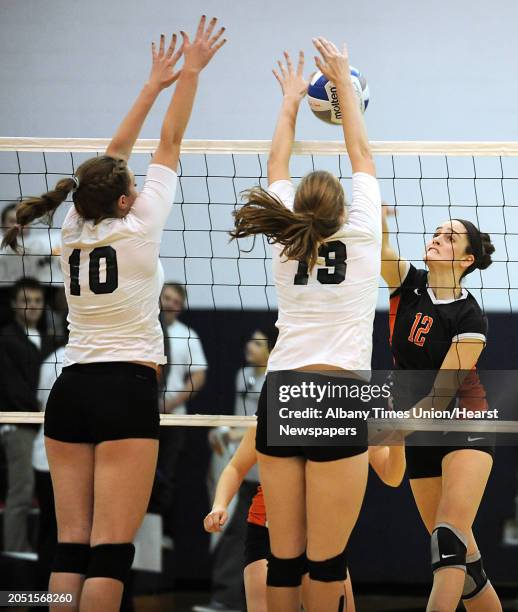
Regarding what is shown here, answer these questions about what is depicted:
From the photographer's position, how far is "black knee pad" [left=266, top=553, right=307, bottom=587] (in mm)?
3166

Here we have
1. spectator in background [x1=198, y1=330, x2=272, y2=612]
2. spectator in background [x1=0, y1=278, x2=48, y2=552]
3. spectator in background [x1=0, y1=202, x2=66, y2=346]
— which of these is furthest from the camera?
spectator in background [x1=198, y1=330, x2=272, y2=612]

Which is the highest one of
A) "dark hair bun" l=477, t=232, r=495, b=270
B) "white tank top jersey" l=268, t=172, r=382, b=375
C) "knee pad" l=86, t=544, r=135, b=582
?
"dark hair bun" l=477, t=232, r=495, b=270

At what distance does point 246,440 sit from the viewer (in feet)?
12.5

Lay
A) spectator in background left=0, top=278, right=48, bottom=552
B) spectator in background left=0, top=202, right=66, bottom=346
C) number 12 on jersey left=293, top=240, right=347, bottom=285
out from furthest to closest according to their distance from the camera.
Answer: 1. spectator in background left=0, top=202, right=66, bottom=346
2. spectator in background left=0, top=278, right=48, bottom=552
3. number 12 on jersey left=293, top=240, right=347, bottom=285

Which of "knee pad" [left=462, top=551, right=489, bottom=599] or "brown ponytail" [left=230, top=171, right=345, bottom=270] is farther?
"knee pad" [left=462, top=551, right=489, bottom=599]

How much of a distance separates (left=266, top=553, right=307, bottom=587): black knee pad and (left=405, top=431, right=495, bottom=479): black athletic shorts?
95 cm

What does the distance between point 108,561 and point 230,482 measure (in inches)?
27.3

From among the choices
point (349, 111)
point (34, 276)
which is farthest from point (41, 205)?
point (34, 276)

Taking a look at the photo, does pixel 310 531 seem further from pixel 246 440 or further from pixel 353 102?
pixel 353 102

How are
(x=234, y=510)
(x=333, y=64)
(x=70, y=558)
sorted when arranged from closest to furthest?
(x=70, y=558), (x=333, y=64), (x=234, y=510)

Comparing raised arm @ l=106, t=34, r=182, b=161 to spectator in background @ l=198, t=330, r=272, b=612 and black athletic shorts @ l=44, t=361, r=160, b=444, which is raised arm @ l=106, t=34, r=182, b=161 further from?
spectator in background @ l=198, t=330, r=272, b=612

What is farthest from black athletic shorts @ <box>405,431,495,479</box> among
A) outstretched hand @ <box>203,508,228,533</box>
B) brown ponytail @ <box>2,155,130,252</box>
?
brown ponytail @ <box>2,155,130,252</box>

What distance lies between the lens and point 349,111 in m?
3.47

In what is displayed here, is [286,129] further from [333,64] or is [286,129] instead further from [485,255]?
[485,255]
